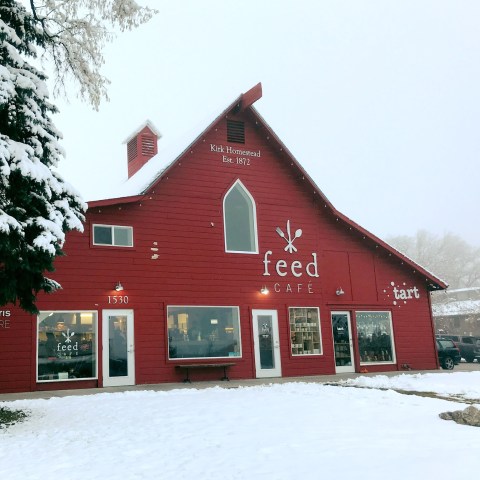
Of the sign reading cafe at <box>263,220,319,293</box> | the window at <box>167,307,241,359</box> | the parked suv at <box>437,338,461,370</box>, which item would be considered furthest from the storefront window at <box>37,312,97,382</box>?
the parked suv at <box>437,338,461,370</box>

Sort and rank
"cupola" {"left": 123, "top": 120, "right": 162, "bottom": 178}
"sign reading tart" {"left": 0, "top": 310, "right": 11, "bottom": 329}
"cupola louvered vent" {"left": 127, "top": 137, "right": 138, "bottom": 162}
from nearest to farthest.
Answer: "sign reading tart" {"left": 0, "top": 310, "right": 11, "bottom": 329}
"cupola" {"left": 123, "top": 120, "right": 162, "bottom": 178}
"cupola louvered vent" {"left": 127, "top": 137, "right": 138, "bottom": 162}

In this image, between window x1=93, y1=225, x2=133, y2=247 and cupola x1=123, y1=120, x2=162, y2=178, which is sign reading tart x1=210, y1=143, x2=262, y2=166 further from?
cupola x1=123, y1=120, x2=162, y2=178

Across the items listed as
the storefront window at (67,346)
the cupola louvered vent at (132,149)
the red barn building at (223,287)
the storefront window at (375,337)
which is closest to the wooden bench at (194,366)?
the red barn building at (223,287)

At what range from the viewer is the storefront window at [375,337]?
18.7 metres

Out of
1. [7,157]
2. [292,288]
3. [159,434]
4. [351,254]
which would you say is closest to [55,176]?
[7,157]

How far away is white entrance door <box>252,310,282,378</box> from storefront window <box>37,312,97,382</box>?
4.69m

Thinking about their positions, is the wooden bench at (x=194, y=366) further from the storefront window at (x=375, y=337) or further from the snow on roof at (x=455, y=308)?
the snow on roof at (x=455, y=308)

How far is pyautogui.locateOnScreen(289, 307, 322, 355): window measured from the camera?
17.5m

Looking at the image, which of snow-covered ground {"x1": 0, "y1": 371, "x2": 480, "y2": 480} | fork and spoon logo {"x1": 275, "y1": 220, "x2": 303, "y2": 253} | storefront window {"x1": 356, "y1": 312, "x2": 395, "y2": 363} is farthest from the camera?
storefront window {"x1": 356, "y1": 312, "x2": 395, "y2": 363}

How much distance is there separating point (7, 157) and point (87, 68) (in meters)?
2.76

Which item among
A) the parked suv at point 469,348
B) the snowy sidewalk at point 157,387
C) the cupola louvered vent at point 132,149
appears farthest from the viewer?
the parked suv at point 469,348

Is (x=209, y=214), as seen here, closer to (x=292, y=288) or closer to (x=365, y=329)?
(x=292, y=288)

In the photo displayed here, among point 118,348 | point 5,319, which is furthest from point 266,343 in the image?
point 5,319

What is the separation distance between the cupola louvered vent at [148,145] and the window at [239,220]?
6.14 meters
